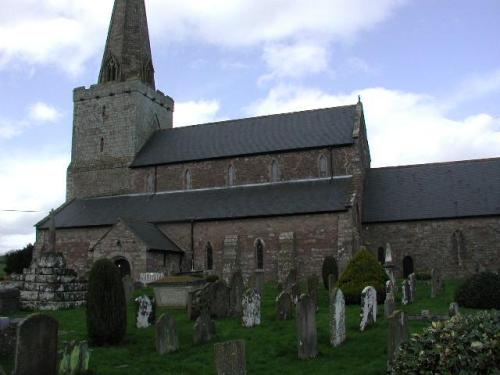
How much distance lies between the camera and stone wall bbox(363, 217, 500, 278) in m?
29.0

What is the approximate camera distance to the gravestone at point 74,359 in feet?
32.8

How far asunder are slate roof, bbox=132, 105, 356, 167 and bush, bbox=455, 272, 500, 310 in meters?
14.9

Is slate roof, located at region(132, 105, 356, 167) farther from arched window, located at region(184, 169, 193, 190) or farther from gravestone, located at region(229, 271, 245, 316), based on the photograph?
gravestone, located at region(229, 271, 245, 316)

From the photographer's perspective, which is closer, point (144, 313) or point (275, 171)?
point (144, 313)

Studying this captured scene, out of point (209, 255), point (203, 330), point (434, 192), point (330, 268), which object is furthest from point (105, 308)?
point (434, 192)

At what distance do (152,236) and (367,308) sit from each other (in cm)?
1854

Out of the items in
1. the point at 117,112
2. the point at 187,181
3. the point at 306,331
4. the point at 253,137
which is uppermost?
the point at 117,112

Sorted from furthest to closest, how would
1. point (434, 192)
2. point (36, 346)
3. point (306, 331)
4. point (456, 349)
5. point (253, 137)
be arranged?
point (253, 137)
point (434, 192)
point (306, 331)
point (36, 346)
point (456, 349)

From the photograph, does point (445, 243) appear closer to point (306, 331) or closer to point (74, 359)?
point (306, 331)

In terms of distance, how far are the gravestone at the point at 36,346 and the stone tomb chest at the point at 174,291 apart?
33.9ft

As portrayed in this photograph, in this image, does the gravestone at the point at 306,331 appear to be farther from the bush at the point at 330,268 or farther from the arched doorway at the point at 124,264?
the arched doorway at the point at 124,264

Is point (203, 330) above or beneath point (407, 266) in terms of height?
beneath

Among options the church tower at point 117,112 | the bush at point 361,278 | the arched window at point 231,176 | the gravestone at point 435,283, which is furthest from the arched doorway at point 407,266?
the church tower at point 117,112

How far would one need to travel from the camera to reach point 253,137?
3581cm
